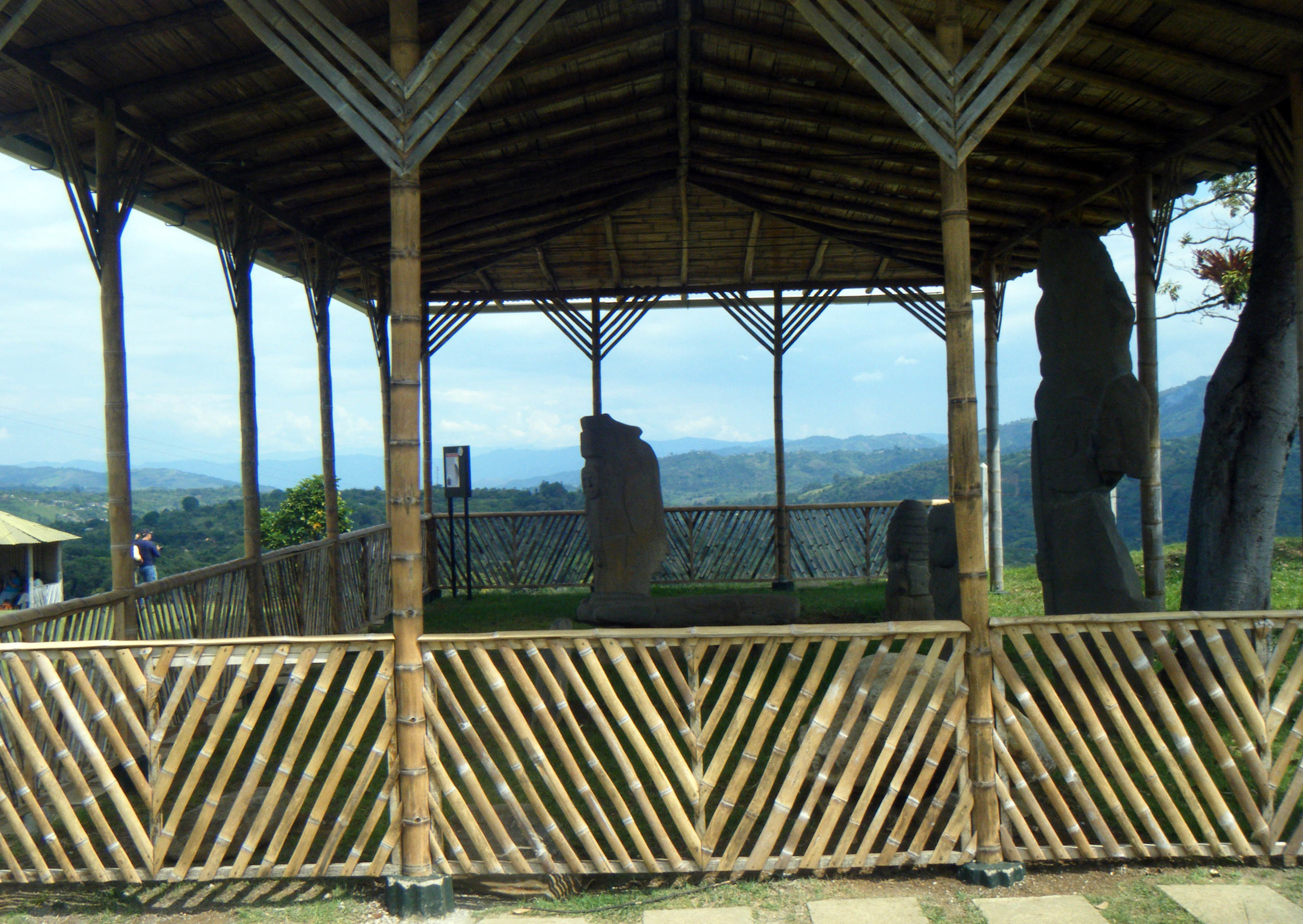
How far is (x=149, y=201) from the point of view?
609 cm

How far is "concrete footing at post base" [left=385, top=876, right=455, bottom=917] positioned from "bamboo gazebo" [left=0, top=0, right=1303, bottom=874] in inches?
2.2

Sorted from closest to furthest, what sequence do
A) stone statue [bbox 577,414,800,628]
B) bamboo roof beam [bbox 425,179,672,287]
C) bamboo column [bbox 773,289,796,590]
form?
stone statue [bbox 577,414,800,628], bamboo roof beam [bbox 425,179,672,287], bamboo column [bbox 773,289,796,590]

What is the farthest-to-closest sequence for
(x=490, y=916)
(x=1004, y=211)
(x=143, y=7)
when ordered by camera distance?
1. (x=1004, y=211)
2. (x=143, y=7)
3. (x=490, y=916)

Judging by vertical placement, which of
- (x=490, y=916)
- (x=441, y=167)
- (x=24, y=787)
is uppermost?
(x=441, y=167)

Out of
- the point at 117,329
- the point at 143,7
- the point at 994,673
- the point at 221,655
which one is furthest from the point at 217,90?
the point at 994,673

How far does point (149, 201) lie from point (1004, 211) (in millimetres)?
7276

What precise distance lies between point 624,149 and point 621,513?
10.8 feet

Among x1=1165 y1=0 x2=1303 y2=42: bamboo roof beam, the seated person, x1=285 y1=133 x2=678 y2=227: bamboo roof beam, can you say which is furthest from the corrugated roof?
x1=1165 y1=0 x2=1303 y2=42: bamboo roof beam

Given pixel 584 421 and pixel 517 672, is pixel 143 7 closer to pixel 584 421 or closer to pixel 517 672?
pixel 517 672

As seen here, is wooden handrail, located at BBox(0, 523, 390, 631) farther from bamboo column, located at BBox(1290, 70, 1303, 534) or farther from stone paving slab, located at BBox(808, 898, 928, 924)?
bamboo column, located at BBox(1290, 70, 1303, 534)

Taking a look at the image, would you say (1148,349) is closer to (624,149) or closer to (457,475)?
(624,149)

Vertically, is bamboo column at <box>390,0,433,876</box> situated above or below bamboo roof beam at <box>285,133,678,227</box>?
below

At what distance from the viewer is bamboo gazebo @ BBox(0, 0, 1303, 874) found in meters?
3.07

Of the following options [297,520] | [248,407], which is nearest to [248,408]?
[248,407]
